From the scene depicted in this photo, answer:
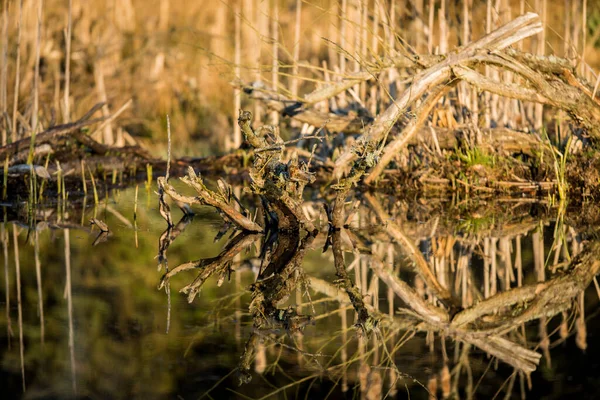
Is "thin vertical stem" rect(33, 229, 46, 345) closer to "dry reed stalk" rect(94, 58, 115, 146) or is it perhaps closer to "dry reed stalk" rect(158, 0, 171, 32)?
"dry reed stalk" rect(94, 58, 115, 146)

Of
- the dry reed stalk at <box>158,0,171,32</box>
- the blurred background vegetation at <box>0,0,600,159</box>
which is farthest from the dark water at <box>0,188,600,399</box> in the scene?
the dry reed stalk at <box>158,0,171,32</box>

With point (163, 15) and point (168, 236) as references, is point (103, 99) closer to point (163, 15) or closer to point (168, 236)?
point (163, 15)

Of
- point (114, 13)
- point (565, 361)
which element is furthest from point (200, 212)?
point (114, 13)

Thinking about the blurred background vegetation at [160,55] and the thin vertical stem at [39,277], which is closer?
the thin vertical stem at [39,277]

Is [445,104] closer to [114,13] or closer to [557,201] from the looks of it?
[557,201]

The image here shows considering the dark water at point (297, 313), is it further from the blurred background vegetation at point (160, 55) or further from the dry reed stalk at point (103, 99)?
the blurred background vegetation at point (160, 55)

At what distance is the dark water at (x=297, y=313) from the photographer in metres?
3.49

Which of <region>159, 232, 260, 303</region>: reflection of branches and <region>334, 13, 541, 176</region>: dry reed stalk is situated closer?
<region>159, 232, 260, 303</region>: reflection of branches

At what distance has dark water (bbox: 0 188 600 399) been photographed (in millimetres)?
3492

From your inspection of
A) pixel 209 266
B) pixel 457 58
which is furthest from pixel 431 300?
pixel 457 58

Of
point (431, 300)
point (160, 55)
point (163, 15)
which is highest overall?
point (163, 15)

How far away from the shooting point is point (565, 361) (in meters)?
3.78

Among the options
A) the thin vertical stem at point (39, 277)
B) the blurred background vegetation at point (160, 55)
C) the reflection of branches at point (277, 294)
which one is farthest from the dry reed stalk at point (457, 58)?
the blurred background vegetation at point (160, 55)

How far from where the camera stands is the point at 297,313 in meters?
4.48
